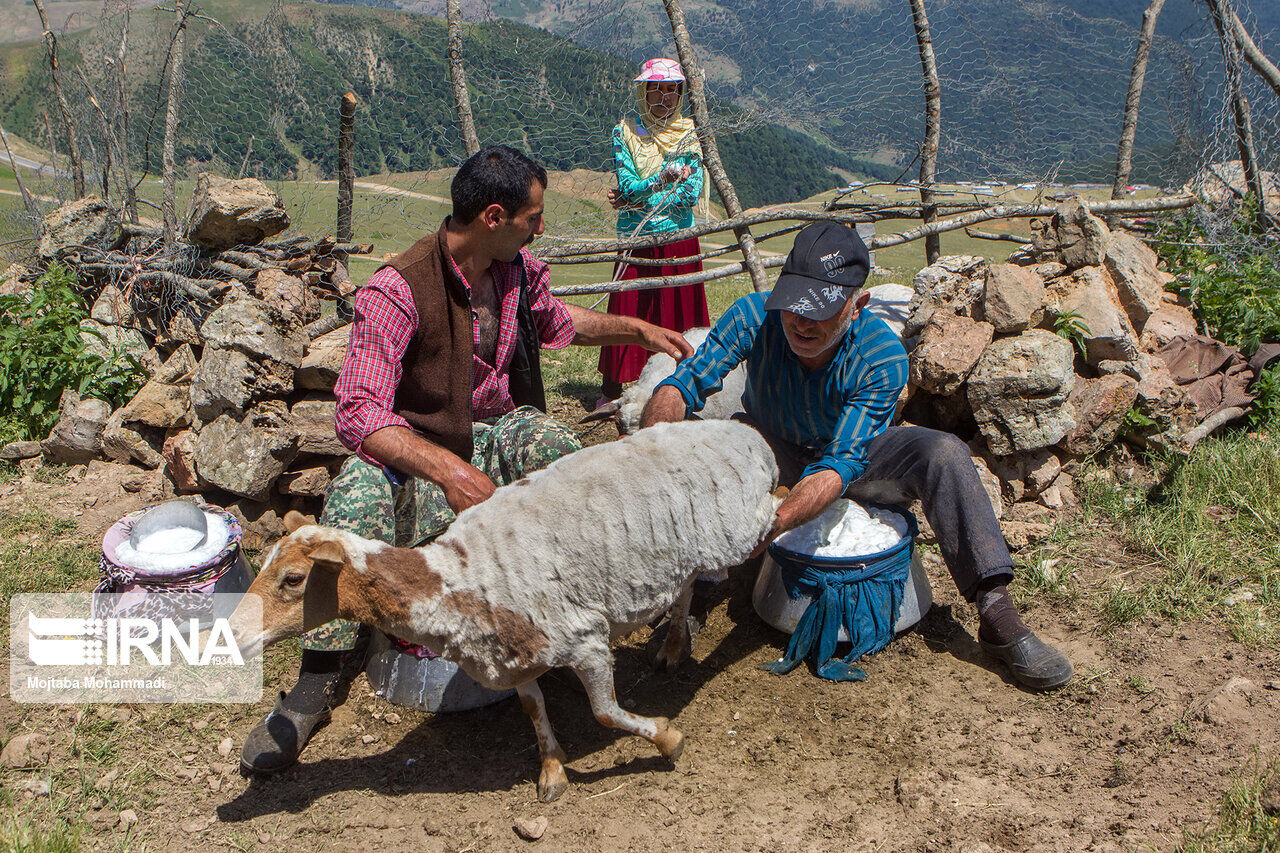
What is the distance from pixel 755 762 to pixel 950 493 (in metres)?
1.41

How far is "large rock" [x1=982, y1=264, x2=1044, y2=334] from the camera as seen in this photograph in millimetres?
4867

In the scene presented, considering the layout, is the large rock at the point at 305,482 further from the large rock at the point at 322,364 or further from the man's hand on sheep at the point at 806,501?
the man's hand on sheep at the point at 806,501

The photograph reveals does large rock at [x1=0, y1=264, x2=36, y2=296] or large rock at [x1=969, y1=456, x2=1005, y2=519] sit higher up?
large rock at [x1=0, y1=264, x2=36, y2=296]

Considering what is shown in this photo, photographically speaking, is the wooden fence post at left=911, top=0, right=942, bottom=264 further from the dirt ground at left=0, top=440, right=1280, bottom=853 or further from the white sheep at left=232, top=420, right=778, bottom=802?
the white sheep at left=232, top=420, right=778, bottom=802

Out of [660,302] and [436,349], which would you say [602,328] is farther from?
[660,302]

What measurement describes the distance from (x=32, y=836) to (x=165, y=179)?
4858mm

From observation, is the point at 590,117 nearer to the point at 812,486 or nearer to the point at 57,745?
the point at 812,486

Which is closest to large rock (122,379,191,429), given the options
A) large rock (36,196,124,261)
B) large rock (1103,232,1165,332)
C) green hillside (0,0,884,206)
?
large rock (36,196,124,261)

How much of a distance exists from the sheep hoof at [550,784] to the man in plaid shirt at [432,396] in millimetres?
877

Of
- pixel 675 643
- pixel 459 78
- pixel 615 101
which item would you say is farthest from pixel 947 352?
pixel 459 78

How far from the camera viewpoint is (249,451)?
4879mm

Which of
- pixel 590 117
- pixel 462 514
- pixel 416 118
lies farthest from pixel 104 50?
pixel 462 514

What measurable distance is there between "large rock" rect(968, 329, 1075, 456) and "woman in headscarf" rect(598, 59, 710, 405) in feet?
8.14

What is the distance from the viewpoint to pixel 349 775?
3369 millimetres
